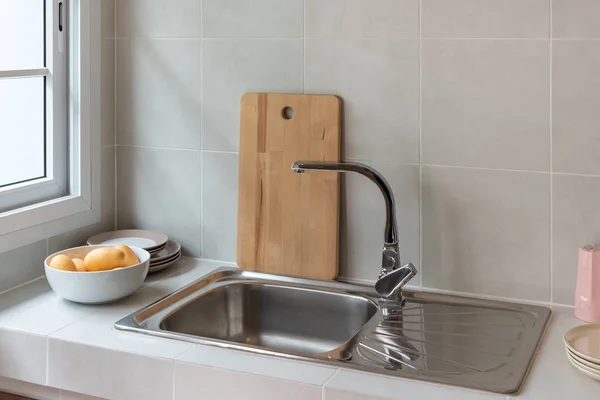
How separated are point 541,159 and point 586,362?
537mm

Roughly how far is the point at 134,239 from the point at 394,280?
2.41ft

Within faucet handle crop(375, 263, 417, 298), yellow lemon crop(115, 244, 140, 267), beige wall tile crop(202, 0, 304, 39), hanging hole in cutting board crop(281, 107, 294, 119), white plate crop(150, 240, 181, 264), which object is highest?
beige wall tile crop(202, 0, 304, 39)

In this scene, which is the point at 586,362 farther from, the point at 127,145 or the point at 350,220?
the point at 127,145

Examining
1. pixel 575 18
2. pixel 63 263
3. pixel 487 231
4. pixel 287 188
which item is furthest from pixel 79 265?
pixel 575 18

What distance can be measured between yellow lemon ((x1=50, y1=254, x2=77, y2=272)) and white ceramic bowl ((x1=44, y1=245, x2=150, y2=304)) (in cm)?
2

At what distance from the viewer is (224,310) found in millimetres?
1885

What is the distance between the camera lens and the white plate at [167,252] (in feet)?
6.30

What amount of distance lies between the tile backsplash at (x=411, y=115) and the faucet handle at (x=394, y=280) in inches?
4.3

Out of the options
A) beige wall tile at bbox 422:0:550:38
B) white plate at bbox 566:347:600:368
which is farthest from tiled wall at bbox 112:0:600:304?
white plate at bbox 566:347:600:368

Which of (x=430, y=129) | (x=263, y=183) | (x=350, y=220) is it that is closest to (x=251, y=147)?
(x=263, y=183)

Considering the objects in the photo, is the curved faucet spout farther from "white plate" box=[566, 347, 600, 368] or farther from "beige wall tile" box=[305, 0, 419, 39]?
"white plate" box=[566, 347, 600, 368]

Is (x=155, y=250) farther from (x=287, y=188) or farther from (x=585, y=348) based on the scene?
(x=585, y=348)

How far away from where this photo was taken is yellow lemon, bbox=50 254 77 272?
167 cm

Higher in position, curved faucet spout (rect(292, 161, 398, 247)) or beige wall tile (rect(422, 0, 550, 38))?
beige wall tile (rect(422, 0, 550, 38))
